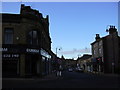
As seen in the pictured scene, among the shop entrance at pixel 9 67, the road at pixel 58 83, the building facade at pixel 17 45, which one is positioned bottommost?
the road at pixel 58 83

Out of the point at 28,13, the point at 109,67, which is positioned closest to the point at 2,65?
the point at 28,13

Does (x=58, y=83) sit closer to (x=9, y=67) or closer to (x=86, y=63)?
(x=9, y=67)

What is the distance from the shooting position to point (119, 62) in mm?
58625

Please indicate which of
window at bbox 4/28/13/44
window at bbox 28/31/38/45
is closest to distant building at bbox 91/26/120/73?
window at bbox 28/31/38/45

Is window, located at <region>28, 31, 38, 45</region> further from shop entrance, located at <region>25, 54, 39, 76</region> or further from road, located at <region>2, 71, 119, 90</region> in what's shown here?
road, located at <region>2, 71, 119, 90</region>

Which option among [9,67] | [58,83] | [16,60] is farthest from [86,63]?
[58,83]

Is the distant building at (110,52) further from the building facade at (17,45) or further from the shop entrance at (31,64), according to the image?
the building facade at (17,45)

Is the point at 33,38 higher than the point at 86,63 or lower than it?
higher

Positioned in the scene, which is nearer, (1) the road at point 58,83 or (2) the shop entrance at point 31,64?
(1) the road at point 58,83

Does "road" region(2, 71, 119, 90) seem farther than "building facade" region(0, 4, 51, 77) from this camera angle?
No

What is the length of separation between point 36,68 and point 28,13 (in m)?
9.32

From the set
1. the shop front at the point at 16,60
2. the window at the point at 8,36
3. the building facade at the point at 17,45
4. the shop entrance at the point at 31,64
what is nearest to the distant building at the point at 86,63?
the shop entrance at the point at 31,64

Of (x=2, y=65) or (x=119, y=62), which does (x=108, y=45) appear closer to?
(x=119, y=62)

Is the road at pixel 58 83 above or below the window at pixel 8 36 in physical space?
below
